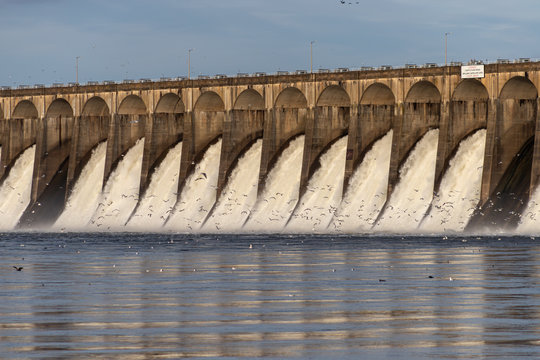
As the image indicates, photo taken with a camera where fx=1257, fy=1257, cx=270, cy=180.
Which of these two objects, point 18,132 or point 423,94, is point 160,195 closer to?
point 18,132

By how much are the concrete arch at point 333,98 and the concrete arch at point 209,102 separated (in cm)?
1178

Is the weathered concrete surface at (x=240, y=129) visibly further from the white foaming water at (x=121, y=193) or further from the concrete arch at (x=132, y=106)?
the concrete arch at (x=132, y=106)

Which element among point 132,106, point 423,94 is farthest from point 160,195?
point 423,94

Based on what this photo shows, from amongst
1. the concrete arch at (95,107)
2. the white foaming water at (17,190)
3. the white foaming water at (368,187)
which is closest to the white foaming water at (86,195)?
the concrete arch at (95,107)

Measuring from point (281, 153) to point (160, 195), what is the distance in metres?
13.2

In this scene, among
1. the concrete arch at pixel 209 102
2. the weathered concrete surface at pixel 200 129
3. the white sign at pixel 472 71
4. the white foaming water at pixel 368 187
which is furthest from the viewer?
the concrete arch at pixel 209 102

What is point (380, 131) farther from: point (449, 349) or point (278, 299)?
point (449, 349)

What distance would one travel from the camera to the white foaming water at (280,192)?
9419 centimetres

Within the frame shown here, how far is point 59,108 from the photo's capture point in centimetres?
11662

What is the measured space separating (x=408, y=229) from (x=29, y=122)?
49492 millimetres

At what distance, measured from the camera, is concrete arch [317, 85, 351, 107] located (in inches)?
3725

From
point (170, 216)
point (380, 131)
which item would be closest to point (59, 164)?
point (170, 216)

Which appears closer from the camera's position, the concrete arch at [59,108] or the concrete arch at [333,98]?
the concrete arch at [333,98]

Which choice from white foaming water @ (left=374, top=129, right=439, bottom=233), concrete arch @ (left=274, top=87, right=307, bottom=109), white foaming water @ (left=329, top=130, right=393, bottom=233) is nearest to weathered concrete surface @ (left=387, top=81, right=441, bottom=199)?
white foaming water @ (left=374, top=129, right=439, bottom=233)
